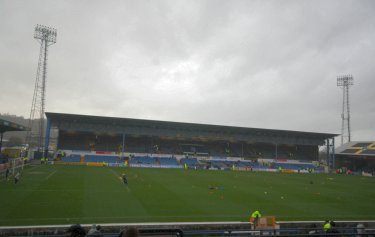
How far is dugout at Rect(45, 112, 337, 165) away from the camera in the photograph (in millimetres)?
68000

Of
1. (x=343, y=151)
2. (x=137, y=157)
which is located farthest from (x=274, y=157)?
(x=137, y=157)

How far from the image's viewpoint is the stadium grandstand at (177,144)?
219 feet

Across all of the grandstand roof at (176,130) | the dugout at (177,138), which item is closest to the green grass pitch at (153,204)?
the grandstand roof at (176,130)

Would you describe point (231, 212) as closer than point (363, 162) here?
Yes

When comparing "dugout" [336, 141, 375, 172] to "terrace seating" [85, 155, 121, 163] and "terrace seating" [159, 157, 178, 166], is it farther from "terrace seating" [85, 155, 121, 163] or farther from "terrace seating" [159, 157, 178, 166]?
"terrace seating" [85, 155, 121, 163]

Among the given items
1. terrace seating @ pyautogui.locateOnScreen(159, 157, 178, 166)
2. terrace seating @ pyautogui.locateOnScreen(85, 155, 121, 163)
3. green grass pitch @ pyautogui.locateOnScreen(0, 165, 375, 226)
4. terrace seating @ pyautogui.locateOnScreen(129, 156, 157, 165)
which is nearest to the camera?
green grass pitch @ pyautogui.locateOnScreen(0, 165, 375, 226)

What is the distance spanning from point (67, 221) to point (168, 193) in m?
12.3

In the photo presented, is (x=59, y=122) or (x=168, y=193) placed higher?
(x=59, y=122)

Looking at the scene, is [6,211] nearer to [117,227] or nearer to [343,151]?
[117,227]

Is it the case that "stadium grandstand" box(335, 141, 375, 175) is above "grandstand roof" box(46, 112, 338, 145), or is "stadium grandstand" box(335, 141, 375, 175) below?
below

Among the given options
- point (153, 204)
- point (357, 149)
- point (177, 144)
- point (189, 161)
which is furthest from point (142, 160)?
point (357, 149)

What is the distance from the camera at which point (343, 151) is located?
83125 millimetres

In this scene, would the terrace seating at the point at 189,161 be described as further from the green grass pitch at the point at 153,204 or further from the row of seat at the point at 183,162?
the green grass pitch at the point at 153,204

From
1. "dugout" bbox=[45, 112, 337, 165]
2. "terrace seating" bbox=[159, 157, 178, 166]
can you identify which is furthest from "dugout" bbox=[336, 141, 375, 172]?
"terrace seating" bbox=[159, 157, 178, 166]
